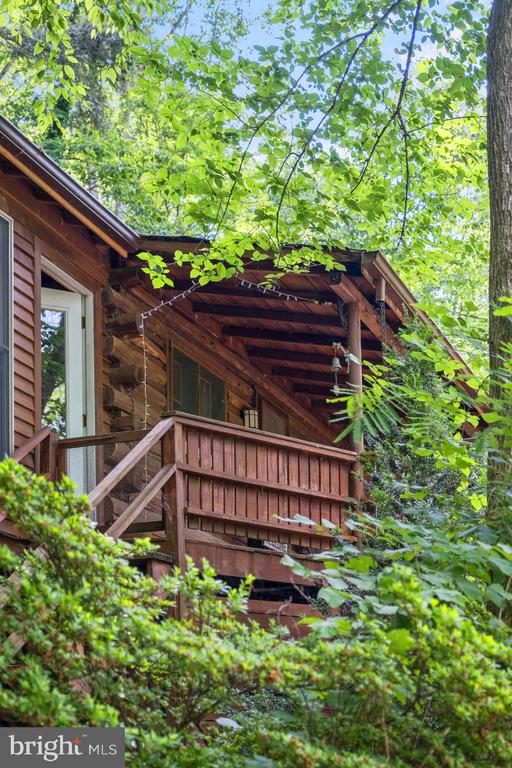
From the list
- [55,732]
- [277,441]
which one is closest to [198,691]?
[55,732]

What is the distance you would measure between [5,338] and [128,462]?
1886mm

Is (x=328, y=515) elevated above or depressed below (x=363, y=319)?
below

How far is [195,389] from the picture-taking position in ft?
43.2

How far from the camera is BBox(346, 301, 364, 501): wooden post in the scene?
10781 millimetres

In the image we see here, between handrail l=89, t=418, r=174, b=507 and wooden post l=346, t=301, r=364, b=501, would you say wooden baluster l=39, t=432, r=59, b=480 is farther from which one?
wooden post l=346, t=301, r=364, b=501

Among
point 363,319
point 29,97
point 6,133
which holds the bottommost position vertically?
point 363,319

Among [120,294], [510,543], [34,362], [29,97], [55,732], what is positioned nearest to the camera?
[55,732]

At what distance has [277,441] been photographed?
9.96 m

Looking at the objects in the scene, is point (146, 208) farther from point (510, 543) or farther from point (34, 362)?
point (510, 543)

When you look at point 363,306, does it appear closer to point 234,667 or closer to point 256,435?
point 256,435

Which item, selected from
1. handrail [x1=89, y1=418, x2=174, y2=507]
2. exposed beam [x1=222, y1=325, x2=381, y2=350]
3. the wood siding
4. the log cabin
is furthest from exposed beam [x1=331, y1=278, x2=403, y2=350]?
handrail [x1=89, y1=418, x2=174, y2=507]

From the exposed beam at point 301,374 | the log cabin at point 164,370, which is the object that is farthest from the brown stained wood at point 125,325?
the exposed beam at point 301,374

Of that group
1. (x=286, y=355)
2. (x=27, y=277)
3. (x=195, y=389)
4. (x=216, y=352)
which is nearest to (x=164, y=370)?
A: (x=195, y=389)

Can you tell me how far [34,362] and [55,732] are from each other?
5176mm
